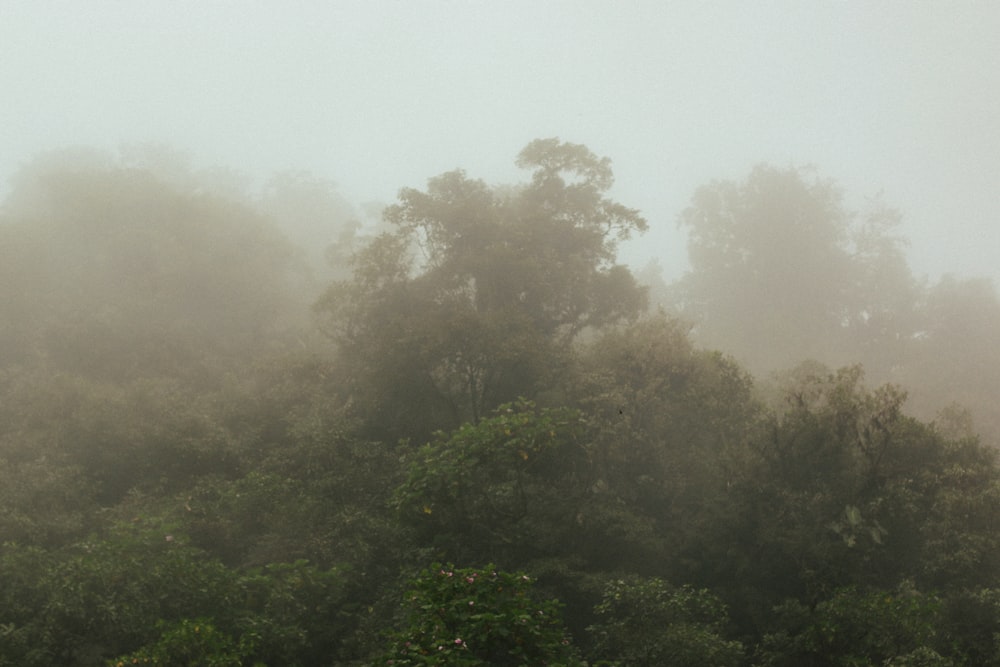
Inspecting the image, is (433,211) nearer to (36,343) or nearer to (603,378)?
(603,378)

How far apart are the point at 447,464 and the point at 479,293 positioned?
963cm

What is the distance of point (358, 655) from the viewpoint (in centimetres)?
1202

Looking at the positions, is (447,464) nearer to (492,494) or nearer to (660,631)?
(492,494)

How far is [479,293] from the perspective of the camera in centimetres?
2216

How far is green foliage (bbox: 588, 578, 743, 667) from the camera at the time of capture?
10.9 meters

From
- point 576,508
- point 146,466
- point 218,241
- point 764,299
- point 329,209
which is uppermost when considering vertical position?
point 329,209

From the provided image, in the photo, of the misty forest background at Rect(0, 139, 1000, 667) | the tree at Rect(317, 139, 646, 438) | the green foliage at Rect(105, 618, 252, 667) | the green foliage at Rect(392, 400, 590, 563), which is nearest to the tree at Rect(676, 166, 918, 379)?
the misty forest background at Rect(0, 139, 1000, 667)

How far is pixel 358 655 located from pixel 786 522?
31.2 feet

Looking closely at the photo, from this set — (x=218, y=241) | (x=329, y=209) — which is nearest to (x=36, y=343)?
(x=218, y=241)

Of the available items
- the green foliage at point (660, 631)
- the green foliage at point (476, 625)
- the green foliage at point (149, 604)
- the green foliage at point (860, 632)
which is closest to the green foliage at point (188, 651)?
the green foliage at point (149, 604)

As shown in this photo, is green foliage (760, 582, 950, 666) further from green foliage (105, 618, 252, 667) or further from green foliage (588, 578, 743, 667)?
green foliage (105, 618, 252, 667)

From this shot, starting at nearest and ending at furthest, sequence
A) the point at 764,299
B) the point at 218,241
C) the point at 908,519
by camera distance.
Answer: the point at 908,519 → the point at 218,241 → the point at 764,299

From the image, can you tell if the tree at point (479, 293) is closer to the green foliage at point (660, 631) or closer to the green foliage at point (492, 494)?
the green foliage at point (492, 494)

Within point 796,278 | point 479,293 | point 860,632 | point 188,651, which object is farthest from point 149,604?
point 796,278
